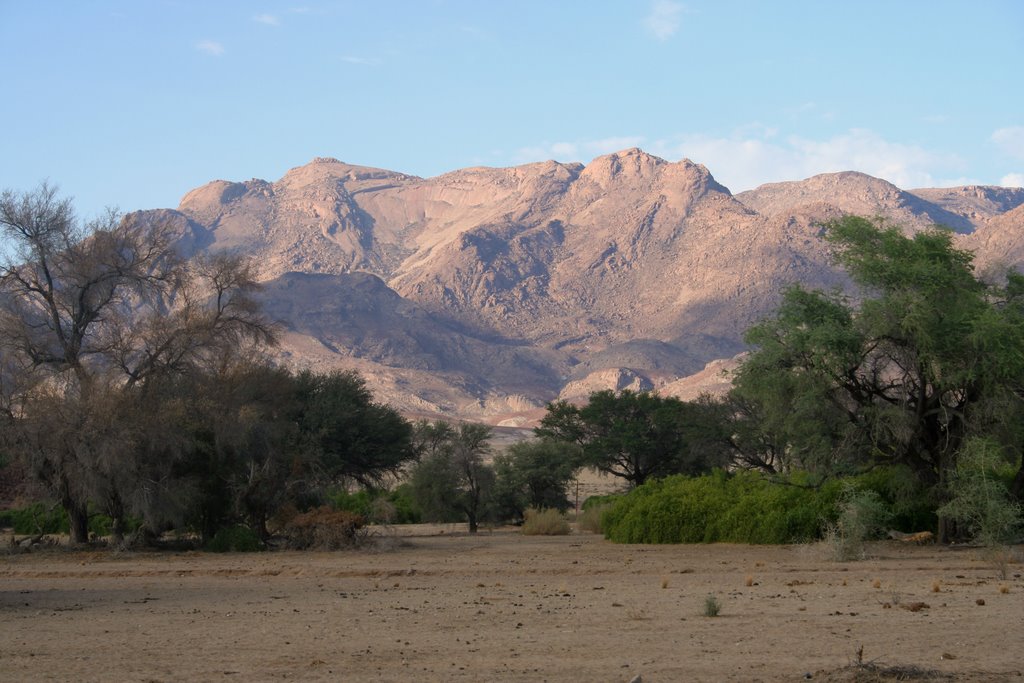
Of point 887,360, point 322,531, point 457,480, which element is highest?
point 887,360

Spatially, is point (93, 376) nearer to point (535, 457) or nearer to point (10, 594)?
point (10, 594)

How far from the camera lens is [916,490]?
93.4ft

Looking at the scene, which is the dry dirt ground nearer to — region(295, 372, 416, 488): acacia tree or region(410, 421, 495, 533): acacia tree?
region(410, 421, 495, 533): acacia tree

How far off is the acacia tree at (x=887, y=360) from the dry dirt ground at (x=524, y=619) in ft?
8.77

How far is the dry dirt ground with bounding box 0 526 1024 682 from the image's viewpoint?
12344mm

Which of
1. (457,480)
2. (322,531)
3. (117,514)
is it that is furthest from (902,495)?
(117,514)

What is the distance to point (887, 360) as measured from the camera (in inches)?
1128

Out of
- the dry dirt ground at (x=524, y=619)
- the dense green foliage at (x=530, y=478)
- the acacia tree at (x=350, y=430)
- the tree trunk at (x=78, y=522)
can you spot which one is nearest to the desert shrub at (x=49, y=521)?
the tree trunk at (x=78, y=522)

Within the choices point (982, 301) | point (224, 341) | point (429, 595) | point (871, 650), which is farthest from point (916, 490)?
point (224, 341)

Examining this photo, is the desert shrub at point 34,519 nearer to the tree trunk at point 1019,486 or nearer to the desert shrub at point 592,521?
the desert shrub at point 592,521

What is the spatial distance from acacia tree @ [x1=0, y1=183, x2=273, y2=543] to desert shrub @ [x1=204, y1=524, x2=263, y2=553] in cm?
344

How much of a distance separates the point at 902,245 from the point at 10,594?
817 inches

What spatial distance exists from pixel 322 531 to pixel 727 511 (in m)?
10.6

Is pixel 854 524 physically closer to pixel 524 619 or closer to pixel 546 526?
pixel 524 619
